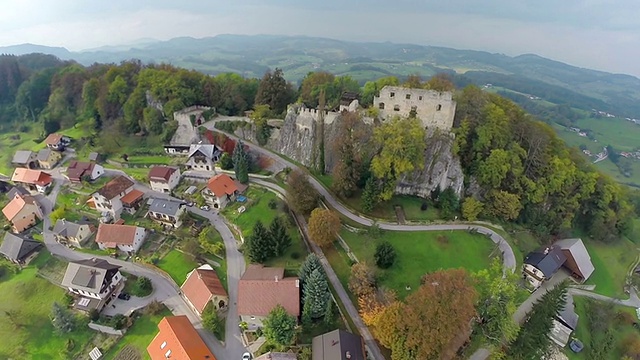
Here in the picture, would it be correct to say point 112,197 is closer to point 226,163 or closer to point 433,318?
point 226,163

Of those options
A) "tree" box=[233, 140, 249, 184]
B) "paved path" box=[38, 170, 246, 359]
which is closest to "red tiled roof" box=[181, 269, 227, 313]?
"paved path" box=[38, 170, 246, 359]

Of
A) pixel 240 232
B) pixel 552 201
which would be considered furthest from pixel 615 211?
pixel 240 232

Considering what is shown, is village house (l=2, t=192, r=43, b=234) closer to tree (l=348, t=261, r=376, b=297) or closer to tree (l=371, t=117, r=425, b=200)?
tree (l=348, t=261, r=376, b=297)

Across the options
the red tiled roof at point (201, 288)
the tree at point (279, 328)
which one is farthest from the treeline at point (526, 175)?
the red tiled roof at point (201, 288)

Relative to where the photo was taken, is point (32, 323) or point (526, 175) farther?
point (526, 175)

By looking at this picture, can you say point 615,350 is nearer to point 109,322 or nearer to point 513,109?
point 513,109

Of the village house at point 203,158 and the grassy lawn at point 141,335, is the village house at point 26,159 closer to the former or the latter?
the village house at point 203,158

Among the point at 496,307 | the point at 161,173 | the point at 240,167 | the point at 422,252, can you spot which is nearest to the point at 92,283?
the point at 161,173
